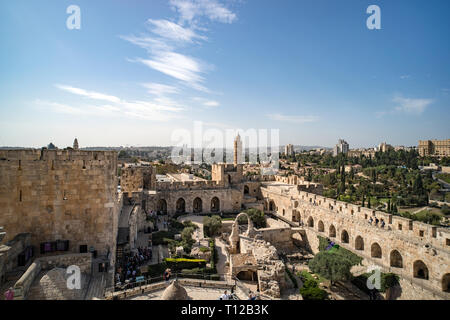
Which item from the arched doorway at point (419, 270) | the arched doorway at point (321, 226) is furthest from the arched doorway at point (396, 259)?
the arched doorway at point (321, 226)

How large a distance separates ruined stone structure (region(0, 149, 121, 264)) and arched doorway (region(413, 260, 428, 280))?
14.9m

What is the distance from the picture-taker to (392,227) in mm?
16094

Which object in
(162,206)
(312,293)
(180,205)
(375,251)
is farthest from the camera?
(180,205)

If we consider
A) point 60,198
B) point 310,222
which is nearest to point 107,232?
point 60,198

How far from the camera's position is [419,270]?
14500mm

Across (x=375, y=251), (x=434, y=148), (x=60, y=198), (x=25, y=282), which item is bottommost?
(x=375, y=251)

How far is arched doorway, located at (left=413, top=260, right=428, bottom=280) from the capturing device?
45.8 ft

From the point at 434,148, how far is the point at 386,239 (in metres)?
103

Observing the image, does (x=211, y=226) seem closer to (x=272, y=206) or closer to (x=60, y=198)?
(x=272, y=206)

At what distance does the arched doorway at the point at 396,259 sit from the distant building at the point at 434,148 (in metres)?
98.9

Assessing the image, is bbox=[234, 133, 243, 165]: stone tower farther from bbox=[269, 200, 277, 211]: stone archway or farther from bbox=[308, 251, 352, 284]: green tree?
bbox=[308, 251, 352, 284]: green tree

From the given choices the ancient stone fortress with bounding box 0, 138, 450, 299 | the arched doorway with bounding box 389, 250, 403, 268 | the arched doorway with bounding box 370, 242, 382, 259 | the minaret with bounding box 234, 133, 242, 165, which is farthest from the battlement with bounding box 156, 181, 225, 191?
the arched doorway with bounding box 389, 250, 403, 268
